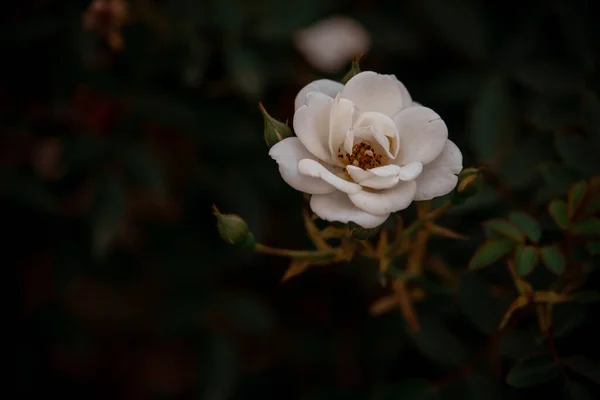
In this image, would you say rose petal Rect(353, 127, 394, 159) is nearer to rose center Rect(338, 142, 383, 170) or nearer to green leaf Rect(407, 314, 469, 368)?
rose center Rect(338, 142, 383, 170)

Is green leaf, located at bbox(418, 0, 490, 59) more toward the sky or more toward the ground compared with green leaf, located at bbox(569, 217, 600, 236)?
more toward the sky

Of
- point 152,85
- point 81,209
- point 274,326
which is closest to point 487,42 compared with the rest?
point 152,85

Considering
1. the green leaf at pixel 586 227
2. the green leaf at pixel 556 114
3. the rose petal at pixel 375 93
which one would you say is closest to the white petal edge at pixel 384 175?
the rose petal at pixel 375 93

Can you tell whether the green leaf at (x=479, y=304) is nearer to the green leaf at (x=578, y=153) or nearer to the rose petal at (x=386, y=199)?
the green leaf at (x=578, y=153)

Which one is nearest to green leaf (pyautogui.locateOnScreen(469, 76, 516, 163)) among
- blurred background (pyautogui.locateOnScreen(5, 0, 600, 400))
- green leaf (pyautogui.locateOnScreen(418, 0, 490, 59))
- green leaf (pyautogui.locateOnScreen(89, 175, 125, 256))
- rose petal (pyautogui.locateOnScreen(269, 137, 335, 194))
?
blurred background (pyautogui.locateOnScreen(5, 0, 600, 400))

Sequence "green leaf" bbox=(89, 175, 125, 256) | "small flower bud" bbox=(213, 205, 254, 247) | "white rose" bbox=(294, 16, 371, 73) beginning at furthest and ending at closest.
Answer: "white rose" bbox=(294, 16, 371, 73) < "green leaf" bbox=(89, 175, 125, 256) < "small flower bud" bbox=(213, 205, 254, 247)

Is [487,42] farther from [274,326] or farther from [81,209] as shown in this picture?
[81,209]
